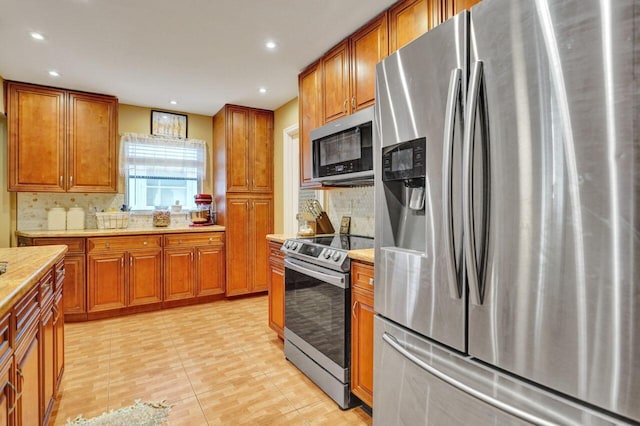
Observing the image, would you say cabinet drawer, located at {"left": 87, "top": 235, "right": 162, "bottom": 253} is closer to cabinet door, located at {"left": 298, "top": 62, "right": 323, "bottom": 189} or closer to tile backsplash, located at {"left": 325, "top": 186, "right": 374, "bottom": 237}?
cabinet door, located at {"left": 298, "top": 62, "right": 323, "bottom": 189}

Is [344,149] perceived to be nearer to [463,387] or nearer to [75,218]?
[463,387]

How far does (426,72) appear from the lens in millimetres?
1293

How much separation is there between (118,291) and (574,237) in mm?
4129

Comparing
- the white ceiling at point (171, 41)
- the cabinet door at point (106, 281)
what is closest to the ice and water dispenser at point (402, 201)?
the white ceiling at point (171, 41)

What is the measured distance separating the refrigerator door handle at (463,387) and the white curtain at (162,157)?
395 centimetres

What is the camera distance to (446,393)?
118 centimetres

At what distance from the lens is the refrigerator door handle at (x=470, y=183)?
1054mm

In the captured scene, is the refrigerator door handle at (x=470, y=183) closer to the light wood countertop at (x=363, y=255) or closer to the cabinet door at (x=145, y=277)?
the light wood countertop at (x=363, y=255)

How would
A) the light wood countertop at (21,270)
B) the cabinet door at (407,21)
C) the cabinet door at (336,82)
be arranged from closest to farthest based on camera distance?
1. the light wood countertop at (21,270)
2. the cabinet door at (407,21)
3. the cabinet door at (336,82)

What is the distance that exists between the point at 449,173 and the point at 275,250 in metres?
2.03

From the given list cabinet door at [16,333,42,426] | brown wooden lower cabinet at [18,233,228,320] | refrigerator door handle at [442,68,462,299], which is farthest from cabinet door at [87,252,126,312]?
refrigerator door handle at [442,68,462,299]

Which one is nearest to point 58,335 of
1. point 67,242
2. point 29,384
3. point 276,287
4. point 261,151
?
point 29,384

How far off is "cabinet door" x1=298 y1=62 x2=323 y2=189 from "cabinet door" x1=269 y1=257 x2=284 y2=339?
757 millimetres

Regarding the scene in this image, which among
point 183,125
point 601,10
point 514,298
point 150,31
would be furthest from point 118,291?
point 601,10
